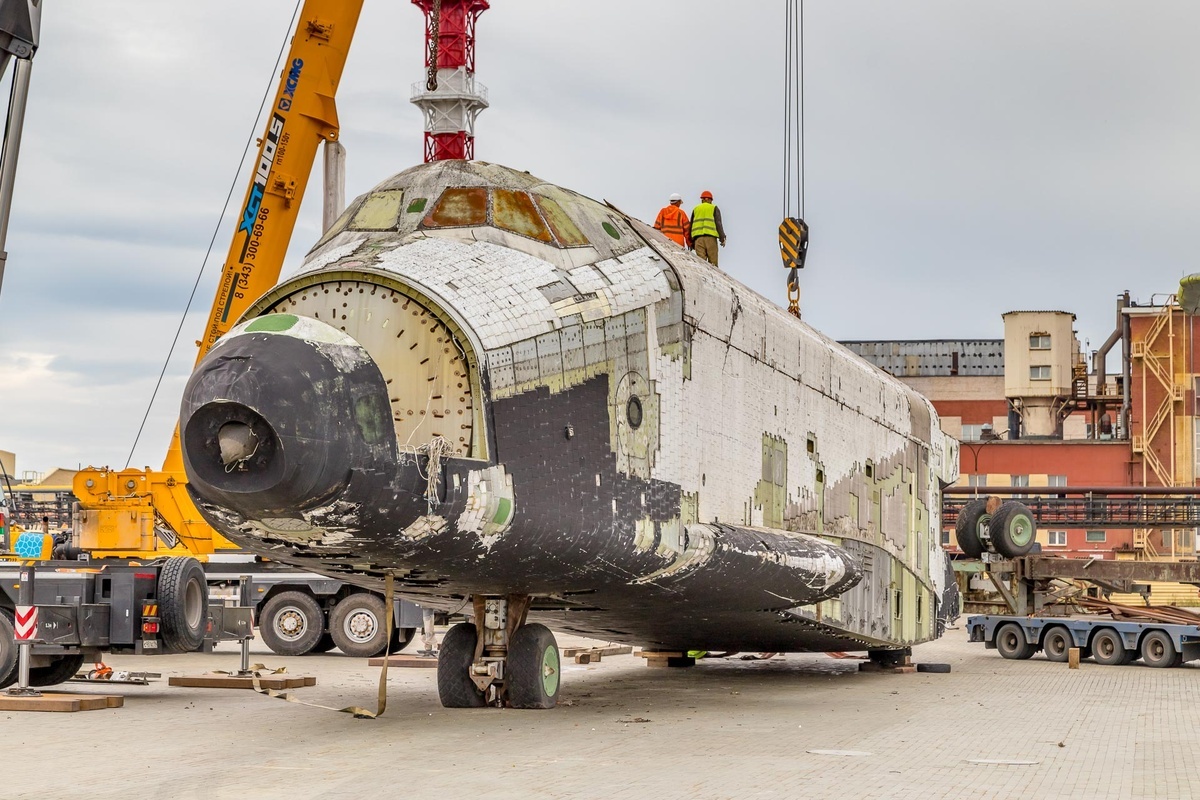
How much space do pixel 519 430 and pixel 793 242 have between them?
45.9ft

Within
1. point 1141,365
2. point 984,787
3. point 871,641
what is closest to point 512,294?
point 984,787

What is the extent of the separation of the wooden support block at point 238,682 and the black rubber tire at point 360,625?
220 inches

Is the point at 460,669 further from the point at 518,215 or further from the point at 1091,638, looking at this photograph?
the point at 1091,638

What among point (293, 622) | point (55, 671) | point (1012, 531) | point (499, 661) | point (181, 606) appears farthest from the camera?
point (1012, 531)

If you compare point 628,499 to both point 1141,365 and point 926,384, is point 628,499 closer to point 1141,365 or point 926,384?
point 1141,365

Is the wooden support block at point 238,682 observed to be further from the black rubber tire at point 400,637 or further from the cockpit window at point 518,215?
the cockpit window at point 518,215

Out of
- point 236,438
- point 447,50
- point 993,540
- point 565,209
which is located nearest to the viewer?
point 236,438

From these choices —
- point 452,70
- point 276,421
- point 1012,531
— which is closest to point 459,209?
point 276,421

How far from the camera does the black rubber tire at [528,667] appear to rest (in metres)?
12.3

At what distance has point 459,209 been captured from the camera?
11656 mm

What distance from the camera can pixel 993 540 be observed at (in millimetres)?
25391

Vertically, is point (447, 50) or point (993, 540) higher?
point (447, 50)

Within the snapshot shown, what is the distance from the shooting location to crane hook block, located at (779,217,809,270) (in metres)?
23.2

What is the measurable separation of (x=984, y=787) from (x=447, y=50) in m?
38.8
